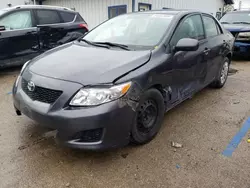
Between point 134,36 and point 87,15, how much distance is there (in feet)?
30.5

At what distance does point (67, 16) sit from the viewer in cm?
668

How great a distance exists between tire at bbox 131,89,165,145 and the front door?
41 cm

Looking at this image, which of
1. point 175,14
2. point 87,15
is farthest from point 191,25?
point 87,15

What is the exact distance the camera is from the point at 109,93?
2143 mm

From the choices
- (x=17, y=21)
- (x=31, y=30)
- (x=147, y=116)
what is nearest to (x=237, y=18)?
(x=31, y=30)

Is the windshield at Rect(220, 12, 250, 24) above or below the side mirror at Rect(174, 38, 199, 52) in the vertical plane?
above

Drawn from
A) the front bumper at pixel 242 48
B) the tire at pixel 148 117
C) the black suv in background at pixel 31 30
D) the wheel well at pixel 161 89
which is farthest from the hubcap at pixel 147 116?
the front bumper at pixel 242 48

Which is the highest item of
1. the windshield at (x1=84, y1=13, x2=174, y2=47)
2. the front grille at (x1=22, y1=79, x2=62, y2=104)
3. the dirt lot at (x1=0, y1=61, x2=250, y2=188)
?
the windshield at (x1=84, y1=13, x2=174, y2=47)

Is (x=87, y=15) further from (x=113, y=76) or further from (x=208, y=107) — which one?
(x=113, y=76)

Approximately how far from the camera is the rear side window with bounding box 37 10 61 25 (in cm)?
609

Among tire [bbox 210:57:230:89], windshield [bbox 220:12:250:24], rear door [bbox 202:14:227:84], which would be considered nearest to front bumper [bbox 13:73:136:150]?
rear door [bbox 202:14:227:84]

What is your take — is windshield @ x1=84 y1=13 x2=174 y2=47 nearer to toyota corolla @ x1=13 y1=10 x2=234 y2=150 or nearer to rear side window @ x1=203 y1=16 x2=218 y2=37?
toyota corolla @ x1=13 y1=10 x2=234 y2=150

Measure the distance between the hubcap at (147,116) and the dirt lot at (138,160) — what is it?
0.24 meters

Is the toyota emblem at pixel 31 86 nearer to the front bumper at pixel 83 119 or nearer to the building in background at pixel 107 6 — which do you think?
the front bumper at pixel 83 119
